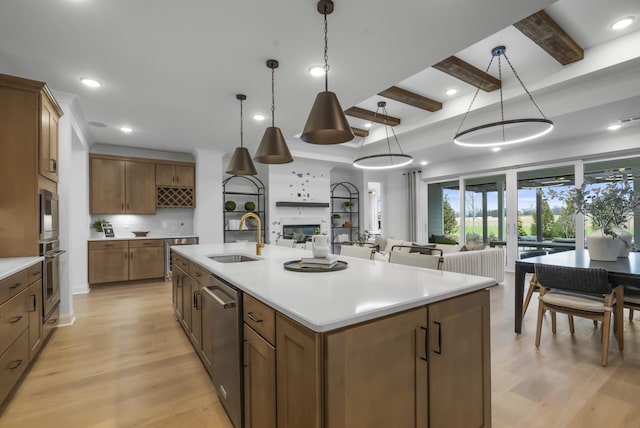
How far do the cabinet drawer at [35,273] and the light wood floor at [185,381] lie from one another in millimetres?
700

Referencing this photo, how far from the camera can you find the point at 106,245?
520cm

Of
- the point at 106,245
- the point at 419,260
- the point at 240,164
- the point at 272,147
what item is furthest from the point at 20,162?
the point at 419,260

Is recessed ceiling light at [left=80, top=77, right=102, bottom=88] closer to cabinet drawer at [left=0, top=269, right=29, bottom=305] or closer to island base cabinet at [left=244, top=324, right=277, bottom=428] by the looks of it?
cabinet drawer at [left=0, top=269, right=29, bottom=305]

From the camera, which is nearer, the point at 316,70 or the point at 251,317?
the point at 251,317

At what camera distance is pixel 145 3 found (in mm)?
2008

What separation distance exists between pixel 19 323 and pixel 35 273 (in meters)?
0.50

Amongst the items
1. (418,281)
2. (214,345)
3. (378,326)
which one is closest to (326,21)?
(418,281)

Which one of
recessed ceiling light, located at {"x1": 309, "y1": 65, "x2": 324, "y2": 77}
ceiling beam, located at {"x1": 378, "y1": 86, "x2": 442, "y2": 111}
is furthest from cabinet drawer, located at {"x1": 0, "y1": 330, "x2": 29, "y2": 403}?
ceiling beam, located at {"x1": 378, "y1": 86, "x2": 442, "y2": 111}

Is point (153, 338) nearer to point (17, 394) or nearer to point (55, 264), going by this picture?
point (17, 394)

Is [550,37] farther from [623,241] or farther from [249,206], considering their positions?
[249,206]

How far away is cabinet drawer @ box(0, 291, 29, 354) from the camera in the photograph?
6.26 feet

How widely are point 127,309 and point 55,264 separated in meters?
1.17

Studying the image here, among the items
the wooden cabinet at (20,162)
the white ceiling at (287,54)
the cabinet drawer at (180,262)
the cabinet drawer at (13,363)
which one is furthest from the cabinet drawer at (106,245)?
the cabinet drawer at (13,363)

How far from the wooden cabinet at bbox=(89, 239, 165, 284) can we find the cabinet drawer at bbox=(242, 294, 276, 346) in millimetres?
4857
